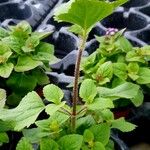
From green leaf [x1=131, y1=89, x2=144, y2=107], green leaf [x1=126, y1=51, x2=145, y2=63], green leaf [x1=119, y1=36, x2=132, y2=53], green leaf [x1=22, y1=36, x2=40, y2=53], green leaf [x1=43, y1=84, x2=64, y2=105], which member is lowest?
green leaf [x1=131, y1=89, x2=144, y2=107]

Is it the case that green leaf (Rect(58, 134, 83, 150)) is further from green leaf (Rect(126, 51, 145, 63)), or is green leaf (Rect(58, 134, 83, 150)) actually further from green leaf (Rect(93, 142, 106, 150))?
green leaf (Rect(126, 51, 145, 63))

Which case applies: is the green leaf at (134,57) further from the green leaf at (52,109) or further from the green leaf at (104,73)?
the green leaf at (52,109)

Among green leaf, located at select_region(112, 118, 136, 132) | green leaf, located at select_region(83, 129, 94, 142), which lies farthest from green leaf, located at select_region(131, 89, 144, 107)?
green leaf, located at select_region(83, 129, 94, 142)

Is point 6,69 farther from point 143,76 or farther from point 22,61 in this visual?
point 143,76

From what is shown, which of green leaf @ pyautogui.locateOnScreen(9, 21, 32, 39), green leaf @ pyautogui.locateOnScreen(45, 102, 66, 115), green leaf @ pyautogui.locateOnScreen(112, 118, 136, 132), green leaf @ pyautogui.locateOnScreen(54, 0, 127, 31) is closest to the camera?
green leaf @ pyautogui.locateOnScreen(54, 0, 127, 31)

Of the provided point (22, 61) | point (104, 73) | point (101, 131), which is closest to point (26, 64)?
point (22, 61)

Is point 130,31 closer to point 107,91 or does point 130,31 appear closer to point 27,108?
point 107,91

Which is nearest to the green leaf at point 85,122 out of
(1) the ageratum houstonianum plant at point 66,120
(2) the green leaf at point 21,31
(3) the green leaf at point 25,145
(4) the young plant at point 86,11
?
(1) the ageratum houstonianum plant at point 66,120
